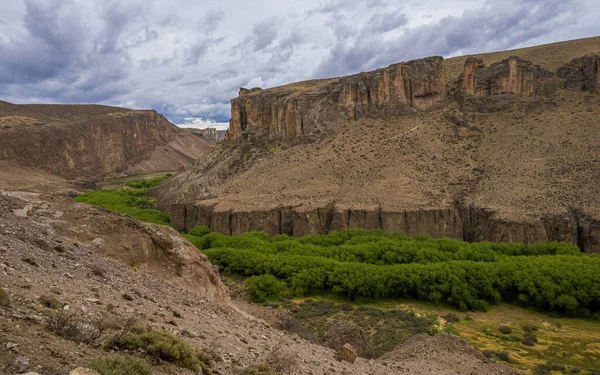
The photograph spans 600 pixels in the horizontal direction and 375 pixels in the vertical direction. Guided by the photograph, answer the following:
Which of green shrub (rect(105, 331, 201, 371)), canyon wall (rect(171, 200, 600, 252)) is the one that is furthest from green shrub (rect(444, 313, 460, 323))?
green shrub (rect(105, 331, 201, 371))

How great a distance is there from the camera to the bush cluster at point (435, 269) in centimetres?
3139

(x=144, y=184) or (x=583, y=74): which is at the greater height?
(x=583, y=74)

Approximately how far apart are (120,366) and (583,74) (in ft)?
233

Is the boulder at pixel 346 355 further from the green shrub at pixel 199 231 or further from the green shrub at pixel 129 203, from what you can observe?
the green shrub at pixel 129 203

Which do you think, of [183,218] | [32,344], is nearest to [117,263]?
[32,344]

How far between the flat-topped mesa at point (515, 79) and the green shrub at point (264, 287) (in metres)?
46.1

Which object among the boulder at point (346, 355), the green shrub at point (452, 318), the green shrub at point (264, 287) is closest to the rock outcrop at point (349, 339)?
the boulder at point (346, 355)

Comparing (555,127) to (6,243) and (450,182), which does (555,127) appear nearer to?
(450,182)

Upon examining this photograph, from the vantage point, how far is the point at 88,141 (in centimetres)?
11344

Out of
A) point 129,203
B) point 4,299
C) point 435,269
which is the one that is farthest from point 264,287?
point 129,203

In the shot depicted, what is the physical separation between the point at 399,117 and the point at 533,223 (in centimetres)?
2900

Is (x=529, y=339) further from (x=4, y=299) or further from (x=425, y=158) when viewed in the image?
(x=425, y=158)

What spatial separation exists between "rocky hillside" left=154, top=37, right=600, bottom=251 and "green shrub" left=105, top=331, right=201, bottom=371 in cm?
4100

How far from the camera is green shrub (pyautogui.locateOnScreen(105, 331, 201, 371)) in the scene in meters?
7.64
